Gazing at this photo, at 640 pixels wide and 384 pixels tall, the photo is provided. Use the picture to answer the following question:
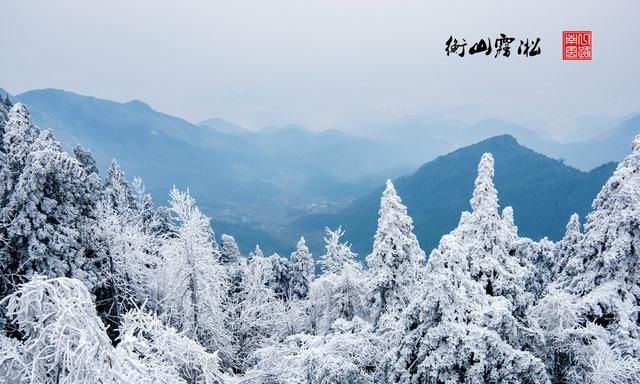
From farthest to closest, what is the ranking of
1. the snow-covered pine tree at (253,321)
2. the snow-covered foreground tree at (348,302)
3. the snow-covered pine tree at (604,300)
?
the snow-covered pine tree at (253,321), the snow-covered pine tree at (604,300), the snow-covered foreground tree at (348,302)

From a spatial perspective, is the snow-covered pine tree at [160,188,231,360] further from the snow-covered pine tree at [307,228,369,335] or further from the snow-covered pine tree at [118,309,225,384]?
the snow-covered pine tree at [118,309,225,384]

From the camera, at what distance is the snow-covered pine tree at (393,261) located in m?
15.9

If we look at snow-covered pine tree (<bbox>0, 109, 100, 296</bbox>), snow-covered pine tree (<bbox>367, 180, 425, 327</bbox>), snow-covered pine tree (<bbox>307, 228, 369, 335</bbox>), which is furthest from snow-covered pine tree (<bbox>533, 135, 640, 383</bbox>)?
snow-covered pine tree (<bbox>0, 109, 100, 296</bbox>)

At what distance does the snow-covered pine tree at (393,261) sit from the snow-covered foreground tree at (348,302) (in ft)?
0.18

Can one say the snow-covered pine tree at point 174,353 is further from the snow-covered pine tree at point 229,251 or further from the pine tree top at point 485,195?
the snow-covered pine tree at point 229,251

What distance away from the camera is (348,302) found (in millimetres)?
20062

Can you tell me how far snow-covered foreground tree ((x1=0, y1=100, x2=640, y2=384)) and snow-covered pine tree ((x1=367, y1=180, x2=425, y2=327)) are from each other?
56 mm

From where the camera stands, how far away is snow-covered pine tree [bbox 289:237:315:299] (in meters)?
38.4

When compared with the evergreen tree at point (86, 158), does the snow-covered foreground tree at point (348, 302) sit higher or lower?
lower

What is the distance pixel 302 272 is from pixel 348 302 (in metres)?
19.0

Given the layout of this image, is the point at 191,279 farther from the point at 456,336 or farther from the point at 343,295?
the point at 456,336

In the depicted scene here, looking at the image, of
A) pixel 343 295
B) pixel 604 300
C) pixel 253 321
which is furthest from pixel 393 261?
pixel 253 321

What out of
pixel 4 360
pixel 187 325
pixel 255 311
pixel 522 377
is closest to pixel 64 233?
pixel 187 325

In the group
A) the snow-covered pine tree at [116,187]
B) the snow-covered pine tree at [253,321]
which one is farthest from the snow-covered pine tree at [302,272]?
the snow-covered pine tree at [116,187]
